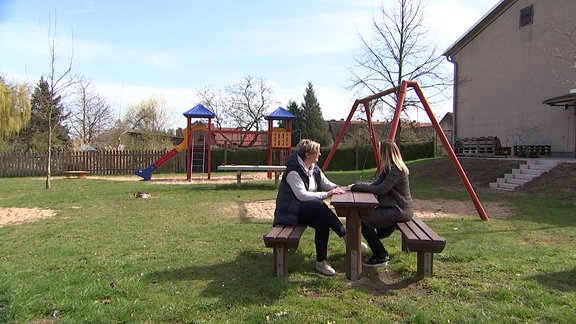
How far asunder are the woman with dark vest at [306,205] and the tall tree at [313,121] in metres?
43.1

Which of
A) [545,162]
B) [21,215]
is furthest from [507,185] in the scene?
→ [21,215]

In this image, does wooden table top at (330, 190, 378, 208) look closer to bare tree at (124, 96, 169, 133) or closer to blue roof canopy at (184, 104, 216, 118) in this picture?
blue roof canopy at (184, 104, 216, 118)

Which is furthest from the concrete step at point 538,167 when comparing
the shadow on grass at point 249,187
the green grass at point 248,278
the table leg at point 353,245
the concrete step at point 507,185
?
the table leg at point 353,245

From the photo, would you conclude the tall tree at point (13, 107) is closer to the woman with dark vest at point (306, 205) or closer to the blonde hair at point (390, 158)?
the woman with dark vest at point (306, 205)

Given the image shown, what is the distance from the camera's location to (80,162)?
84.1 feet

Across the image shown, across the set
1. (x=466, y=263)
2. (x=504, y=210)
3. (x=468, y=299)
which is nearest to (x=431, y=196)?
(x=504, y=210)

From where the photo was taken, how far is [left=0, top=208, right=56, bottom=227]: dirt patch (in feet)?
26.5

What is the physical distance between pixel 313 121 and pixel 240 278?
4472 cm

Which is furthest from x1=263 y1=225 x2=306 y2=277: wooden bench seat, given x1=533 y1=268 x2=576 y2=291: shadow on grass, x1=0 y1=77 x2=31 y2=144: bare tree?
x1=0 y1=77 x2=31 y2=144: bare tree

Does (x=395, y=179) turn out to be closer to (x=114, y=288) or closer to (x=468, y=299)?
(x=468, y=299)

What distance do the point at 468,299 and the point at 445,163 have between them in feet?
52.9

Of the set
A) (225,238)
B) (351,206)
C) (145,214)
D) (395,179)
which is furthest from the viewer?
(145,214)

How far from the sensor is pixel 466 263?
4883mm

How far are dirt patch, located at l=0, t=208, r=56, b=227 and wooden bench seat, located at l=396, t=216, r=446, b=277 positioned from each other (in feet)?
23.4
